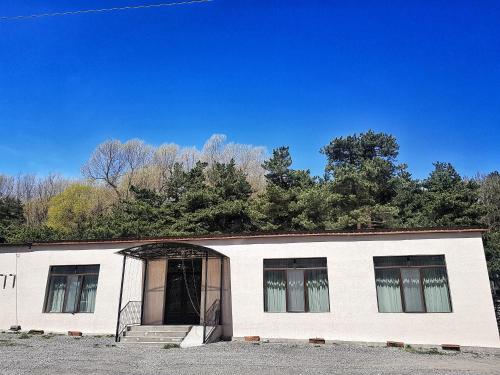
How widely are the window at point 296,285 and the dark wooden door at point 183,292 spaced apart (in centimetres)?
256

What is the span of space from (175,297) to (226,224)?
1287 cm

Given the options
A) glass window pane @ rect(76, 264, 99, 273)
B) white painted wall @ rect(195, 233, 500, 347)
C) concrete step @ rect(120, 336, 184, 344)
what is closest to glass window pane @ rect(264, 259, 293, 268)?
white painted wall @ rect(195, 233, 500, 347)

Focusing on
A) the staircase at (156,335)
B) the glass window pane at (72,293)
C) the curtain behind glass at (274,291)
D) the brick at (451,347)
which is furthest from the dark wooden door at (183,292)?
the brick at (451,347)

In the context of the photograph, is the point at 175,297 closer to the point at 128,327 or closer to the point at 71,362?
the point at 128,327

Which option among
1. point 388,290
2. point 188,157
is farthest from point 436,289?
point 188,157

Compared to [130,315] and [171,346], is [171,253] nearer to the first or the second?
[130,315]

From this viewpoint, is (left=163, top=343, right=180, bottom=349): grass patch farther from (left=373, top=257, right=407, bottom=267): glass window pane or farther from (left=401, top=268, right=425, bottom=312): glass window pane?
(left=401, top=268, right=425, bottom=312): glass window pane

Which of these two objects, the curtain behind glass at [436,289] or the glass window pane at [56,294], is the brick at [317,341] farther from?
the glass window pane at [56,294]

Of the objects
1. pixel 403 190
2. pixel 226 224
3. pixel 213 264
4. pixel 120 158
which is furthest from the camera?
pixel 120 158

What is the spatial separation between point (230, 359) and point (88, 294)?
7252 mm

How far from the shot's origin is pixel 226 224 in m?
26.3

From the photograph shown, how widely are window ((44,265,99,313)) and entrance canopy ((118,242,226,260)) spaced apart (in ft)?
7.66

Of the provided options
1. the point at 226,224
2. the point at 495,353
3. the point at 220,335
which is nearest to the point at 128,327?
the point at 220,335

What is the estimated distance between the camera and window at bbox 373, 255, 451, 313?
11.7m
